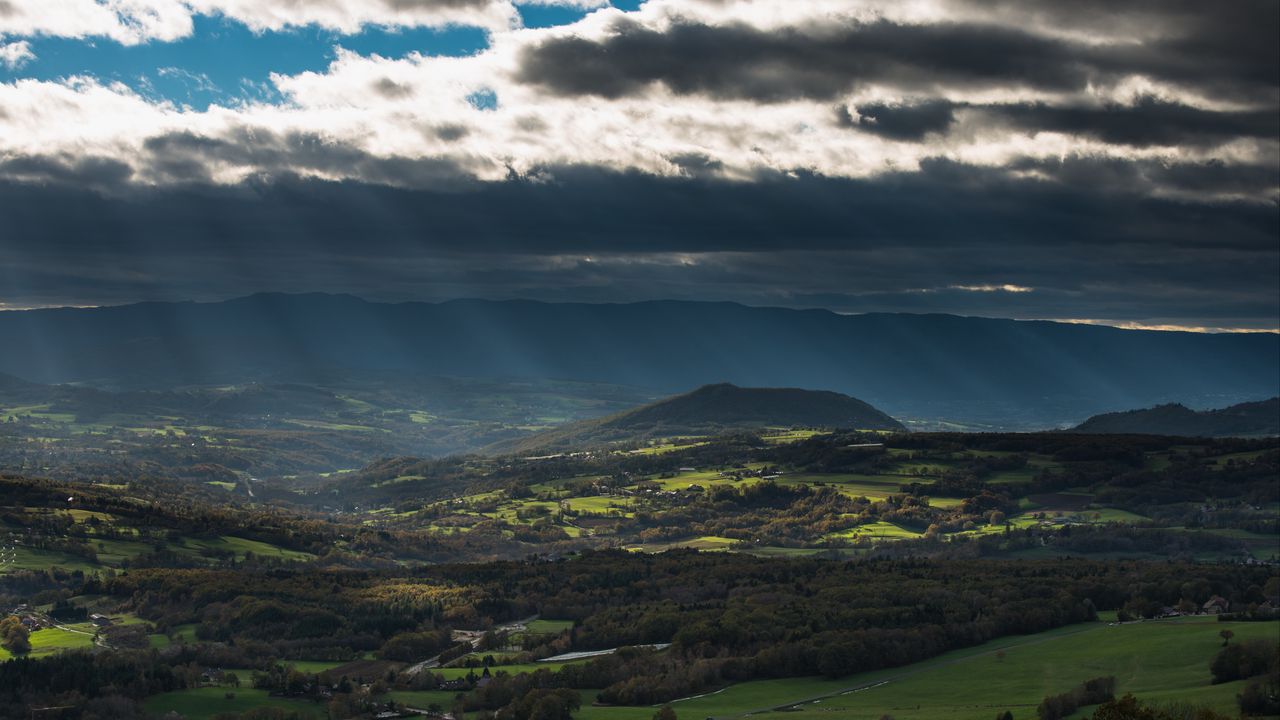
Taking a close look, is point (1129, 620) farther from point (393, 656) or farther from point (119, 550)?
point (119, 550)

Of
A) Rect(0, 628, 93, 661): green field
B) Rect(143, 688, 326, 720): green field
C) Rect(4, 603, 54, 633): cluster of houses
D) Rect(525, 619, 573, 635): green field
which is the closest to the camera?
Rect(143, 688, 326, 720): green field

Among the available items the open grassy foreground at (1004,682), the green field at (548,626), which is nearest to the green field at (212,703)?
the open grassy foreground at (1004,682)

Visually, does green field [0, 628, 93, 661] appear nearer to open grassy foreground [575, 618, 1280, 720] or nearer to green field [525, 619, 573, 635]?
→ green field [525, 619, 573, 635]

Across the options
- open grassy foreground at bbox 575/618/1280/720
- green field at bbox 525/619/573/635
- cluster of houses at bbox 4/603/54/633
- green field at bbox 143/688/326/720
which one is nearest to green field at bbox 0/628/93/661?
cluster of houses at bbox 4/603/54/633

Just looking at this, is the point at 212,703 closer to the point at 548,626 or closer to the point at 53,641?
the point at 53,641

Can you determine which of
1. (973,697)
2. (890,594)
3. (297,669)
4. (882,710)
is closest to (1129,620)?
(890,594)

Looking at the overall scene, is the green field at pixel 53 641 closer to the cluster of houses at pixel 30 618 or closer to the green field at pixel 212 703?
the cluster of houses at pixel 30 618
